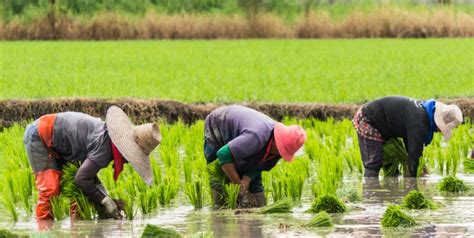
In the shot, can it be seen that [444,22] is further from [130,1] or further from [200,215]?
[200,215]

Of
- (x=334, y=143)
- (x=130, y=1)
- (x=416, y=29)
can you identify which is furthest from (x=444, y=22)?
(x=334, y=143)

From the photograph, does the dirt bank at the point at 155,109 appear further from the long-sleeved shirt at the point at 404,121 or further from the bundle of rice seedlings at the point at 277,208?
the bundle of rice seedlings at the point at 277,208

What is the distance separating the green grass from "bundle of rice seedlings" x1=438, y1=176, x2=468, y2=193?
5.94 m

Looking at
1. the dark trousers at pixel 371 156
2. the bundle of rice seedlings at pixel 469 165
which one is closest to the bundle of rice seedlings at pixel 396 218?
the dark trousers at pixel 371 156

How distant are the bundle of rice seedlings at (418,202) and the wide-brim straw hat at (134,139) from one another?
1.72 m

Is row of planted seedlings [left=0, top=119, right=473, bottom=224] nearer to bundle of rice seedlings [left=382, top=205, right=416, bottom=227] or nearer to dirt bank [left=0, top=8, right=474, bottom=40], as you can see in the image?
bundle of rice seedlings [left=382, top=205, right=416, bottom=227]

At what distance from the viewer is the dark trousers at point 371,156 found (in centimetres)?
948

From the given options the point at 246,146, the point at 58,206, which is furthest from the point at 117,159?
the point at 246,146

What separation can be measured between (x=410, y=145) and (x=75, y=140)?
2978mm

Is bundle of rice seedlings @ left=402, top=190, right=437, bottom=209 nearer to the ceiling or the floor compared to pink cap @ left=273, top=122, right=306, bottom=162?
nearer to the floor

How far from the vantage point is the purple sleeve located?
716 centimetres

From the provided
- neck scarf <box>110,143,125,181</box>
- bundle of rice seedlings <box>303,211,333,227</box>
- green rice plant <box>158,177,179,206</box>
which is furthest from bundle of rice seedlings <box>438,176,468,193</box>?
neck scarf <box>110,143,125,181</box>

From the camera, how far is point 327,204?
7578 millimetres

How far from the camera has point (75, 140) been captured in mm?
7355
